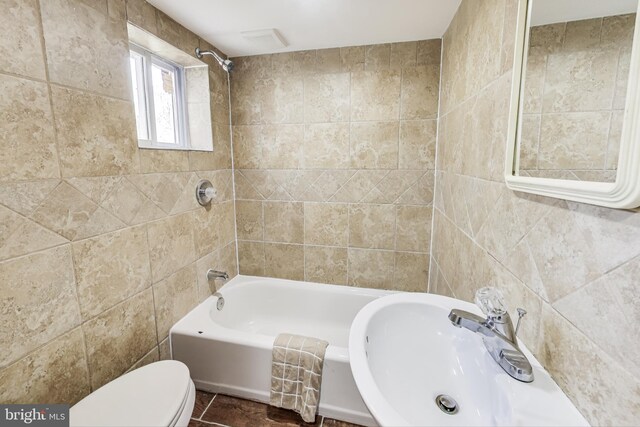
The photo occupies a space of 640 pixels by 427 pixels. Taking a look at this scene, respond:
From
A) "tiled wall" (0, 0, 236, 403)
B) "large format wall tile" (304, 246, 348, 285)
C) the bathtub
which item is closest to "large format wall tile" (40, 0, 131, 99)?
"tiled wall" (0, 0, 236, 403)

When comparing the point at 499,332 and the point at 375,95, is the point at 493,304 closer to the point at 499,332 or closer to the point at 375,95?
the point at 499,332

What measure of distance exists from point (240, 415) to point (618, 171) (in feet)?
6.40

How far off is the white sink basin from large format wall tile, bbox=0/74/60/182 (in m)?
1.31

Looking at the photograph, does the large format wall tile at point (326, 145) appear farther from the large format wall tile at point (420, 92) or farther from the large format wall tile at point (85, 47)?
the large format wall tile at point (85, 47)

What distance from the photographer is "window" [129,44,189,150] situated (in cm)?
168

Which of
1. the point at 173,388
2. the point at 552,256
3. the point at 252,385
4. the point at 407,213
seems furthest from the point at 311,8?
the point at 252,385

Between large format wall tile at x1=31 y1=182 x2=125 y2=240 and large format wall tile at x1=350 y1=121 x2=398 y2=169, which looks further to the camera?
large format wall tile at x1=350 y1=121 x2=398 y2=169

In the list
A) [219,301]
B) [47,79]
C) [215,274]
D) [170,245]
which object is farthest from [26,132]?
[219,301]

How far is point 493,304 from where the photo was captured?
0.78 meters

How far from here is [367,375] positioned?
0.76m

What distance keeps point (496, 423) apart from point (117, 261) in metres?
1.62

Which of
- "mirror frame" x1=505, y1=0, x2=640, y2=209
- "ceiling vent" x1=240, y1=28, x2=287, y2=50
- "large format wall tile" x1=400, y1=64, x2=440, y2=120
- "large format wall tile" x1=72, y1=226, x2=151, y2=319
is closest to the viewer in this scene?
"mirror frame" x1=505, y1=0, x2=640, y2=209

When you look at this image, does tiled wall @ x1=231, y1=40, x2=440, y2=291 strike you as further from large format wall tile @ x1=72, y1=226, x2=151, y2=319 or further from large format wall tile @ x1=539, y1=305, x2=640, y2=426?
large format wall tile @ x1=539, y1=305, x2=640, y2=426

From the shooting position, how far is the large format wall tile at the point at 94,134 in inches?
43.4
